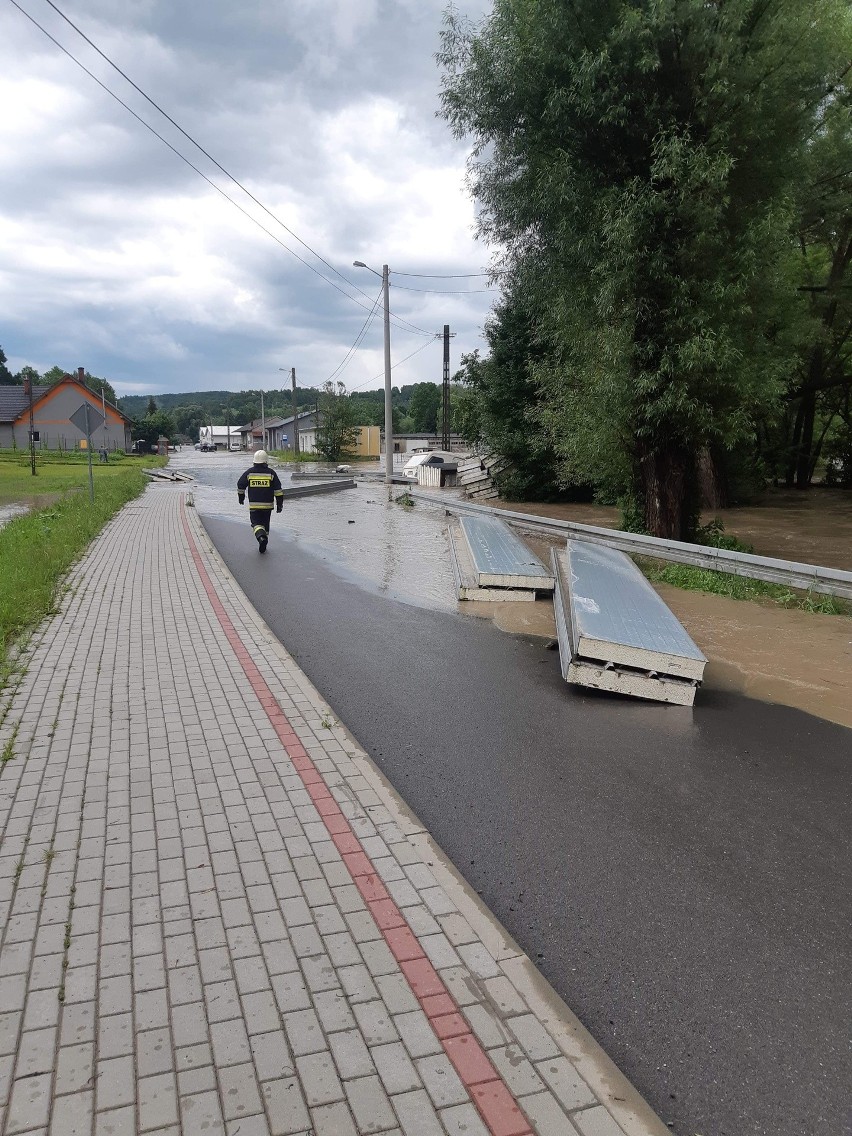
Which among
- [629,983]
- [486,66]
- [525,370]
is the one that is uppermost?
[486,66]

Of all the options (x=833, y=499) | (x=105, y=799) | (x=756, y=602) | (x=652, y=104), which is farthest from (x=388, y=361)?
(x=105, y=799)

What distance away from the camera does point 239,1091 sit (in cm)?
233

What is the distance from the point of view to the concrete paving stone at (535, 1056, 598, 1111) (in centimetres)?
233

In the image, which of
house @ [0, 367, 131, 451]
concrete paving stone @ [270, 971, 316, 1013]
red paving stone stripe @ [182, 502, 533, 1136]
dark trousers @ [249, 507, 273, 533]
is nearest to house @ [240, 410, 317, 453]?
house @ [0, 367, 131, 451]

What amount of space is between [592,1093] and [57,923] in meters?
2.20

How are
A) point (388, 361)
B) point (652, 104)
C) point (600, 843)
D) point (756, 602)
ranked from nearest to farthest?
point (600, 843), point (756, 602), point (652, 104), point (388, 361)

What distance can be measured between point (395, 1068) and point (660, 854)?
1930mm

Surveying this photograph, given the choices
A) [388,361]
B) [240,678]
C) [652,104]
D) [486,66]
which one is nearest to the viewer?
[240,678]

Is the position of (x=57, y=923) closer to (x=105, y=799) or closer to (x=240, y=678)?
(x=105, y=799)

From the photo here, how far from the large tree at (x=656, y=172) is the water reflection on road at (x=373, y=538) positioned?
4.27 m

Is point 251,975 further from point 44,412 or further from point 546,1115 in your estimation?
point 44,412

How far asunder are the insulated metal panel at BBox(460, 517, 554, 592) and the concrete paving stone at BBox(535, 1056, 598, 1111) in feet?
24.7

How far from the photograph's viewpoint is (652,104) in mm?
11375

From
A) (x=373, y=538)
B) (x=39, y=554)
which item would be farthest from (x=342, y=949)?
(x=373, y=538)
